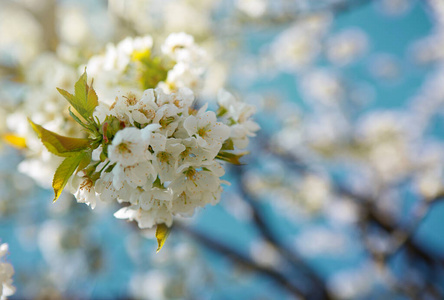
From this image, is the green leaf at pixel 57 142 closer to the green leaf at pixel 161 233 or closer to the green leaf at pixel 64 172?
the green leaf at pixel 64 172

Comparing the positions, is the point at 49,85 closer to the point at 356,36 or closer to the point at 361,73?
the point at 356,36

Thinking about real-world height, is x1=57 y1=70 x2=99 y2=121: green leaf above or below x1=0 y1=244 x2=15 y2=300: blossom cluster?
above

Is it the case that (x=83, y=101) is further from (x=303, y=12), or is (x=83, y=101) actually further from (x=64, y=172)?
(x=303, y=12)

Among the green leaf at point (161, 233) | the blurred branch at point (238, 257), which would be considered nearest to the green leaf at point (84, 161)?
the green leaf at point (161, 233)

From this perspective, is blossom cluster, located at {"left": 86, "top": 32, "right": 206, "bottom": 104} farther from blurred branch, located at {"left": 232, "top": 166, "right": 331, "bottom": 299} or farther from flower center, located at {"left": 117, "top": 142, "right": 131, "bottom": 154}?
blurred branch, located at {"left": 232, "top": 166, "right": 331, "bottom": 299}

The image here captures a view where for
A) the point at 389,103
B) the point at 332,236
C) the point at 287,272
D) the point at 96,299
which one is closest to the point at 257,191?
the point at 287,272

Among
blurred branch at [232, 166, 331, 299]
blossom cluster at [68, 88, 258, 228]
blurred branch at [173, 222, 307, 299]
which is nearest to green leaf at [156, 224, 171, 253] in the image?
blossom cluster at [68, 88, 258, 228]
